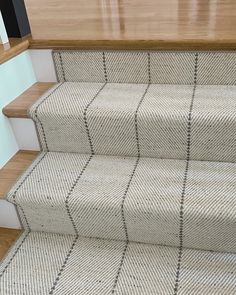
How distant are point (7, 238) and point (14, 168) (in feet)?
0.79

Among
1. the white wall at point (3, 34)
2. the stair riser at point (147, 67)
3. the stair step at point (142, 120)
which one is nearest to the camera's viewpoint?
the stair step at point (142, 120)

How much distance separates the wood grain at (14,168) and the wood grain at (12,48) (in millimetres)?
347

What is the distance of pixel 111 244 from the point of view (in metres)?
1.06

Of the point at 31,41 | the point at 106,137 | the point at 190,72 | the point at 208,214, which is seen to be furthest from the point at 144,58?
the point at 208,214

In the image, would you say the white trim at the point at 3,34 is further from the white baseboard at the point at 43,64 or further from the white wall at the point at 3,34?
the white baseboard at the point at 43,64

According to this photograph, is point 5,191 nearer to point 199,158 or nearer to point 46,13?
point 199,158

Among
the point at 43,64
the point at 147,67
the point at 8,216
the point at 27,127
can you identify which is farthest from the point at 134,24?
the point at 8,216

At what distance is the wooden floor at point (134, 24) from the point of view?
1.22 metres

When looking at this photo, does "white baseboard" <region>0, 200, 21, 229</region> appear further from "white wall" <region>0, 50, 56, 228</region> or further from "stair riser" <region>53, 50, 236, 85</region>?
"stair riser" <region>53, 50, 236, 85</region>

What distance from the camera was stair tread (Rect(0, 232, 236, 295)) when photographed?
0.92m

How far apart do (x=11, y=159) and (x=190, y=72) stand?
2.42 ft

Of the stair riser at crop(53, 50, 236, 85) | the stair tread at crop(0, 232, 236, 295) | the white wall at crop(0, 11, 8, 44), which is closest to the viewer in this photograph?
the stair tread at crop(0, 232, 236, 295)

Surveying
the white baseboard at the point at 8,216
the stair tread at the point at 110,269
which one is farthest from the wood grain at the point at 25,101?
the stair tread at the point at 110,269

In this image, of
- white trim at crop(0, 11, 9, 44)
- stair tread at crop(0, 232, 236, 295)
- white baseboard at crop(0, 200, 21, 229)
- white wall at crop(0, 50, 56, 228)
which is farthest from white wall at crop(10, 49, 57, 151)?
stair tread at crop(0, 232, 236, 295)
